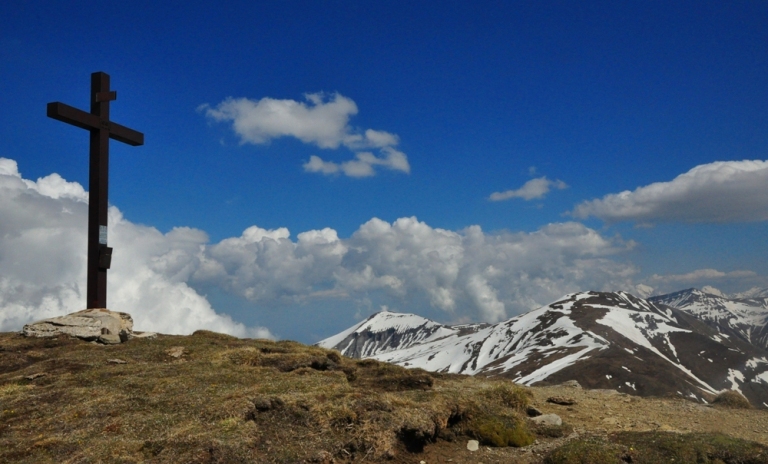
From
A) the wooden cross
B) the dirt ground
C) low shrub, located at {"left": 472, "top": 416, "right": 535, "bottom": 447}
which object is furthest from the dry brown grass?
the wooden cross

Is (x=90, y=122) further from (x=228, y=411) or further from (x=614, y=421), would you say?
(x=614, y=421)

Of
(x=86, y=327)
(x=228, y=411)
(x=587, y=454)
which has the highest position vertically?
(x=86, y=327)

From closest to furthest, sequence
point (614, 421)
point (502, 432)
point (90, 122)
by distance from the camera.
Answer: point (502, 432) < point (614, 421) < point (90, 122)

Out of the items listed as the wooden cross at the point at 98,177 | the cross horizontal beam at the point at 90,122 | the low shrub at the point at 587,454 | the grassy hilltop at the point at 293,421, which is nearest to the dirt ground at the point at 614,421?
the grassy hilltop at the point at 293,421

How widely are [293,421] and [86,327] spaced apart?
717 inches

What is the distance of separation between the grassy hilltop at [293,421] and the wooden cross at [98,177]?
23.3 ft

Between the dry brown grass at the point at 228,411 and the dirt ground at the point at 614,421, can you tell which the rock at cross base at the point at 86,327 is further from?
the dirt ground at the point at 614,421

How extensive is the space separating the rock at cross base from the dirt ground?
66.6 ft

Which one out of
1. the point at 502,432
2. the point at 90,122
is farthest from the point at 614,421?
the point at 90,122

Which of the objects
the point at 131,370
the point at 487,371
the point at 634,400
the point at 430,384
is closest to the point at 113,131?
the point at 131,370

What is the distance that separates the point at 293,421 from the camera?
15.0 metres

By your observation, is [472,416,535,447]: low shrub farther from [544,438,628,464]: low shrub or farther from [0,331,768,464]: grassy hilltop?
[544,438,628,464]: low shrub

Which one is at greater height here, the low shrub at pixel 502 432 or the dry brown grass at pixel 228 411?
the dry brown grass at pixel 228 411

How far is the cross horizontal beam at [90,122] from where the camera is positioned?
28078mm
